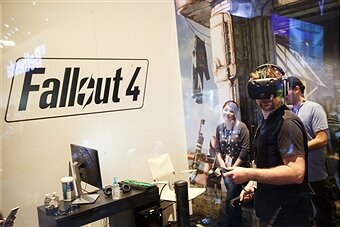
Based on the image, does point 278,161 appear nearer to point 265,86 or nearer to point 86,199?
point 265,86

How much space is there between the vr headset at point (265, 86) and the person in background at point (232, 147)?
0.39 meters

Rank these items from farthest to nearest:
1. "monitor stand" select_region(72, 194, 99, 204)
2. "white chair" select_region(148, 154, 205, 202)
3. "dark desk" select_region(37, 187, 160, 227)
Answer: "white chair" select_region(148, 154, 205, 202)
"monitor stand" select_region(72, 194, 99, 204)
"dark desk" select_region(37, 187, 160, 227)

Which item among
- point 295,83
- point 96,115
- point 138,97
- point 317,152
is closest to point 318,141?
point 317,152

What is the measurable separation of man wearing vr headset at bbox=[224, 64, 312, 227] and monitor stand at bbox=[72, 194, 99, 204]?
143cm

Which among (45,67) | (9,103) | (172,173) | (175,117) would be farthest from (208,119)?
(9,103)

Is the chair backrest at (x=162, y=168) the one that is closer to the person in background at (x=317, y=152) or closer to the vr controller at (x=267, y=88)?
the vr controller at (x=267, y=88)

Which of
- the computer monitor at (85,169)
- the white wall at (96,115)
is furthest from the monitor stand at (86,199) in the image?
the white wall at (96,115)

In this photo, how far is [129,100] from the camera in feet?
12.2

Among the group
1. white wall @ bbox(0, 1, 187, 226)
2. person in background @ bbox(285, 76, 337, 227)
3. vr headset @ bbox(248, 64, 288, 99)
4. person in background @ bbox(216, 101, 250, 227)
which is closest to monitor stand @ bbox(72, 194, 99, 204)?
white wall @ bbox(0, 1, 187, 226)

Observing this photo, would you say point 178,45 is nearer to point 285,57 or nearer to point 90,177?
point 285,57

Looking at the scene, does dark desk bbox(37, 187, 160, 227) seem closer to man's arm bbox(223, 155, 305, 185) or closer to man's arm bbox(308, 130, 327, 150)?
man's arm bbox(223, 155, 305, 185)

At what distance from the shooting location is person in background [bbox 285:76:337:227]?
238 centimetres

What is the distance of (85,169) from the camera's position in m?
2.86

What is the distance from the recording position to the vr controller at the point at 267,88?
2559 mm
